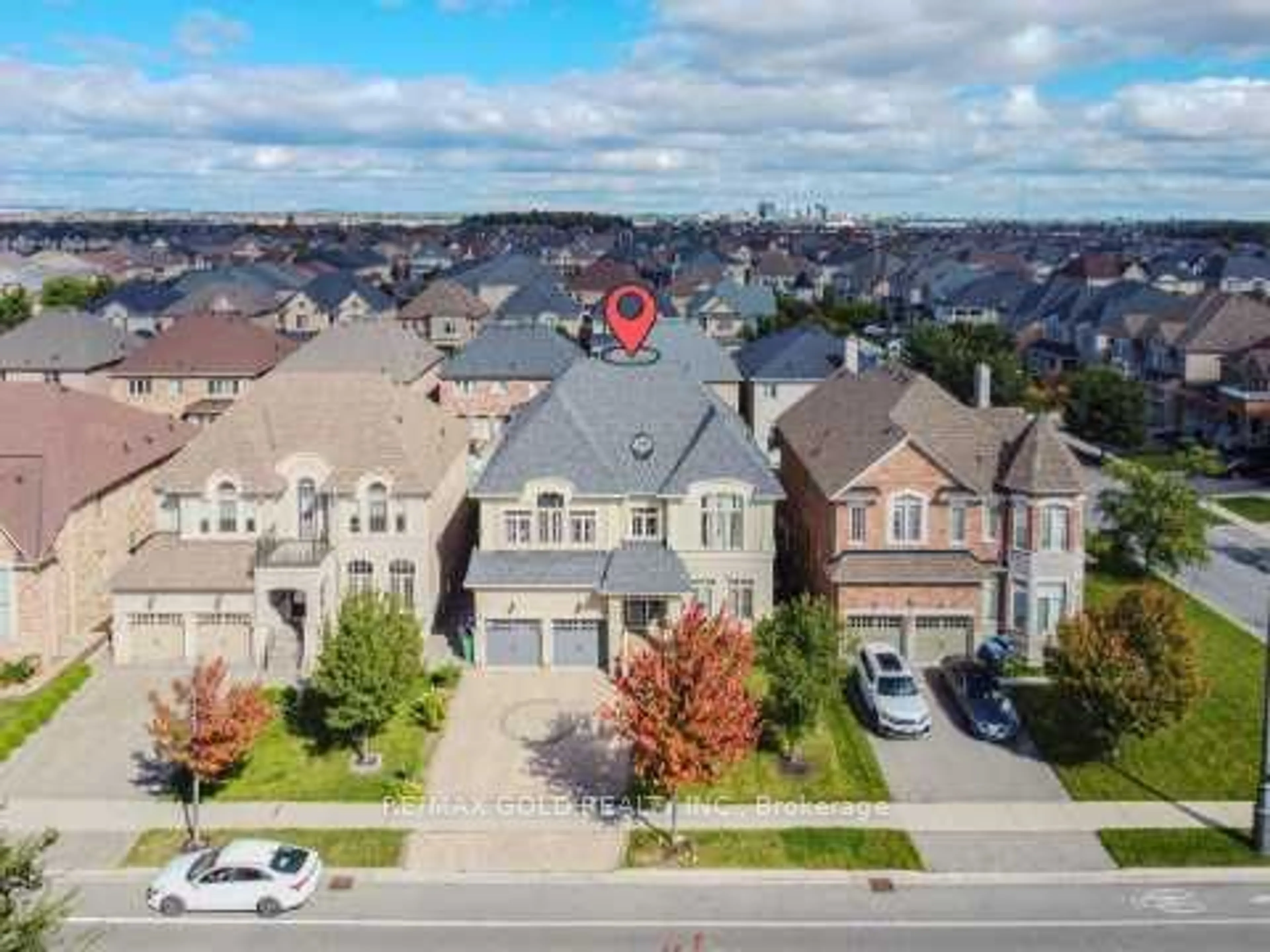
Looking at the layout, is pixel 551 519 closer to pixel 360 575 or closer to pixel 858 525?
pixel 360 575

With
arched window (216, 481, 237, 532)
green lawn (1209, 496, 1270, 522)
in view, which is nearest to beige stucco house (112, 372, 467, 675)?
arched window (216, 481, 237, 532)

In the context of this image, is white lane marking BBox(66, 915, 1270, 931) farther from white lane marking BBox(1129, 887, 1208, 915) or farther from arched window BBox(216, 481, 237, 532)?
arched window BBox(216, 481, 237, 532)

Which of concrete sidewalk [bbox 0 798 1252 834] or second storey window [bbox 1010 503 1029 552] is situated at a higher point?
second storey window [bbox 1010 503 1029 552]

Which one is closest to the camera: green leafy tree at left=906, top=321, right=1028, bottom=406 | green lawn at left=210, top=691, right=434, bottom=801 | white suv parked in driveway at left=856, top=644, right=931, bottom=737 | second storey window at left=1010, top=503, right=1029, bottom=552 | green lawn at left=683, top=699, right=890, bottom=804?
green lawn at left=683, top=699, right=890, bottom=804

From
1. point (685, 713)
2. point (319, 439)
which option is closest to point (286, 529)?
point (319, 439)

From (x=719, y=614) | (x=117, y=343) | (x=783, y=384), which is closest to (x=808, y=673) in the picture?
(x=719, y=614)

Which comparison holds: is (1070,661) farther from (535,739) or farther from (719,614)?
(535,739)

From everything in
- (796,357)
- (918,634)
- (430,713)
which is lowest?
(430,713)
